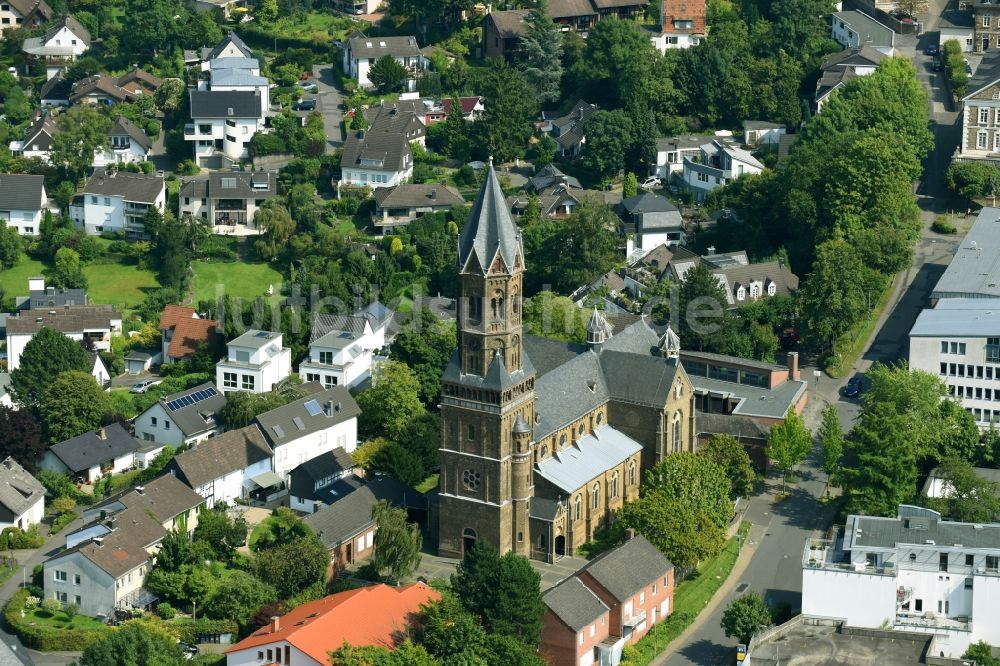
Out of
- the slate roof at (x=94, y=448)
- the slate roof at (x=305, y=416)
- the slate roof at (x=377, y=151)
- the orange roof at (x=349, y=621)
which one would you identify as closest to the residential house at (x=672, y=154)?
the slate roof at (x=377, y=151)

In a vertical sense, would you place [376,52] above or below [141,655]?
above

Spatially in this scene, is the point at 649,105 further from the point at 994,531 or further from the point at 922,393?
the point at 994,531

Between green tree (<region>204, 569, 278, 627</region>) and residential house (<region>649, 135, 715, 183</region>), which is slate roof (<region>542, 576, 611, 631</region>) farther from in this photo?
residential house (<region>649, 135, 715, 183</region>)

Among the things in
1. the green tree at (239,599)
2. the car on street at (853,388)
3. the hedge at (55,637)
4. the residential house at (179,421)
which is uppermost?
the car on street at (853,388)

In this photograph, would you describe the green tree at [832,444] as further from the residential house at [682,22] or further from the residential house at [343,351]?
the residential house at [682,22]

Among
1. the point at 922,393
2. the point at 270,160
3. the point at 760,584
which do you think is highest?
the point at 270,160

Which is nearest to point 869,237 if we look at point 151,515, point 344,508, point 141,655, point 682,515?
point 682,515
